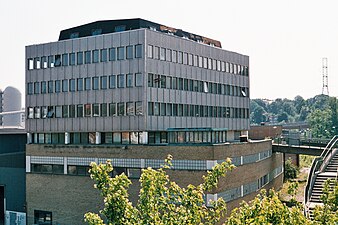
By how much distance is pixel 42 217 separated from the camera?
52906 mm

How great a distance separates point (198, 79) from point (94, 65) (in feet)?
40.5

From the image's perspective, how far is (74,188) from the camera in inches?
1967

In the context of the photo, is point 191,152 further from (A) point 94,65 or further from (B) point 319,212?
(B) point 319,212

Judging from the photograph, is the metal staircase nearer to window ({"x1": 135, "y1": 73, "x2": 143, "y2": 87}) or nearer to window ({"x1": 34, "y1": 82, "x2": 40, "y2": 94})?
window ({"x1": 135, "y1": 73, "x2": 143, "y2": 87})

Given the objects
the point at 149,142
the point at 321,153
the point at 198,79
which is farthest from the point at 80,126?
the point at 321,153

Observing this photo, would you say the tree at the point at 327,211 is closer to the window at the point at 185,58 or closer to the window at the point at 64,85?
the window at the point at 185,58

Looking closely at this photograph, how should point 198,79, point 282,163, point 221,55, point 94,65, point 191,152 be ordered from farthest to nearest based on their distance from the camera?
point 282,163
point 221,55
point 198,79
point 94,65
point 191,152

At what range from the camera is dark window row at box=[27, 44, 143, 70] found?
157 ft

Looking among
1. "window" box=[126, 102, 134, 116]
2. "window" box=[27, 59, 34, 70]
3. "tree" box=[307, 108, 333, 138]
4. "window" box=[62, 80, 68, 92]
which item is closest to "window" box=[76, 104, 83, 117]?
"window" box=[62, 80, 68, 92]

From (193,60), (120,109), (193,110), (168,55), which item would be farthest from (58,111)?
(193,60)

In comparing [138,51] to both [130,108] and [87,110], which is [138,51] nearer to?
[130,108]

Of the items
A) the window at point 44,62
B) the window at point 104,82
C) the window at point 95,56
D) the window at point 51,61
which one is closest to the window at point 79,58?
the window at point 95,56

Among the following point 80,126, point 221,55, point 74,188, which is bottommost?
point 74,188

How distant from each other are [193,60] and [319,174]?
18722mm
